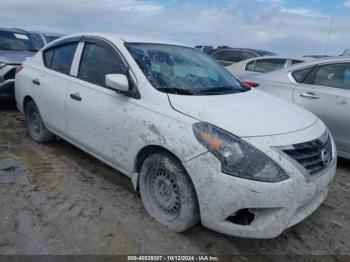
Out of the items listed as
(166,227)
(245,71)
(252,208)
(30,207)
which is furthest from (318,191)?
(245,71)

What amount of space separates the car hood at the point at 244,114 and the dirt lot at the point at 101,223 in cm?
99

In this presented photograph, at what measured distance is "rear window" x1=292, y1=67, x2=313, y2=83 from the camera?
493 cm

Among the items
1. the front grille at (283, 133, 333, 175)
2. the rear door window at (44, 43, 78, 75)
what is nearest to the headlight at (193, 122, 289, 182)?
the front grille at (283, 133, 333, 175)

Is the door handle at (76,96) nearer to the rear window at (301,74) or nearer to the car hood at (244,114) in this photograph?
the car hood at (244,114)

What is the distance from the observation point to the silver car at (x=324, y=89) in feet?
14.4

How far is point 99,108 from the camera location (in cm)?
344

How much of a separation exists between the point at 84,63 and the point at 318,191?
282cm

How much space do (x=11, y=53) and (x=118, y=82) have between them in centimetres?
509

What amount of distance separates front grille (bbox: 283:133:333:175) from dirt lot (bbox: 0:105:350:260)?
2.35 feet

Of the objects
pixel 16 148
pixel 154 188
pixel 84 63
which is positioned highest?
pixel 84 63

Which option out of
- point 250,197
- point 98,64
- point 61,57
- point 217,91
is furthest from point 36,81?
point 250,197

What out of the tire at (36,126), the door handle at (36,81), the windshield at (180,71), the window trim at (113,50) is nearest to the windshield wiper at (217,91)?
the windshield at (180,71)

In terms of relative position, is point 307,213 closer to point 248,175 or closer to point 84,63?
point 248,175

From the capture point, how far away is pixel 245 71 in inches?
321
